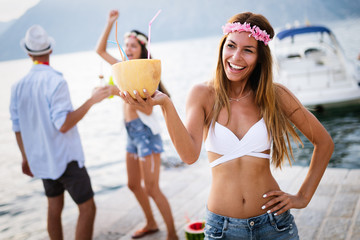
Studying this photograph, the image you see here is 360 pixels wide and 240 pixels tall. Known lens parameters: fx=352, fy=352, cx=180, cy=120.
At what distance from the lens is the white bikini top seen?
1.82 m

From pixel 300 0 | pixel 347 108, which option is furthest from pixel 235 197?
pixel 300 0

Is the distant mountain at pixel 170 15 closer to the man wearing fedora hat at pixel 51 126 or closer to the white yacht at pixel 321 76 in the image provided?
the white yacht at pixel 321 76

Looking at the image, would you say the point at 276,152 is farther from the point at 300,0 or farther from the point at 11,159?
the point at 300,0

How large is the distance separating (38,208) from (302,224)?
4.75 metres

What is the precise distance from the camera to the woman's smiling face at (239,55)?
186cm

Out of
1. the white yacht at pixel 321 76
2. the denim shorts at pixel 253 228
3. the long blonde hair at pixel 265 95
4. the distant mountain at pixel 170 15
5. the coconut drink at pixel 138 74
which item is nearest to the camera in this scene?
the coconut drink at pixel 138 74

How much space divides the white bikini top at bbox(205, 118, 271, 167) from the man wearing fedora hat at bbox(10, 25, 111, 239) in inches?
57.9

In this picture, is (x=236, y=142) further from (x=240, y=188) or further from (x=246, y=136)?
(x=240, y=188)

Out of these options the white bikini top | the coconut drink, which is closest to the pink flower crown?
the white bikini top

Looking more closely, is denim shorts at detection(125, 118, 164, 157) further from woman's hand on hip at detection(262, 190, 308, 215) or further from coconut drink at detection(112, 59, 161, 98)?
coconut drink at detection(112, 59, 161, 98)

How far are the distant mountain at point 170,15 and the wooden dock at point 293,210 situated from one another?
86912 millimetres

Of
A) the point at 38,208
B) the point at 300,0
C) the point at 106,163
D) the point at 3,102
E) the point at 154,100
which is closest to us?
the point at 154,100

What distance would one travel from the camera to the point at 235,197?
183cm

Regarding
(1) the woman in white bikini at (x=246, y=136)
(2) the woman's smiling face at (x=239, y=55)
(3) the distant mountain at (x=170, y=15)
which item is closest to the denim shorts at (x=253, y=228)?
(1) the woman in white bikini at (x=246, y=136)
